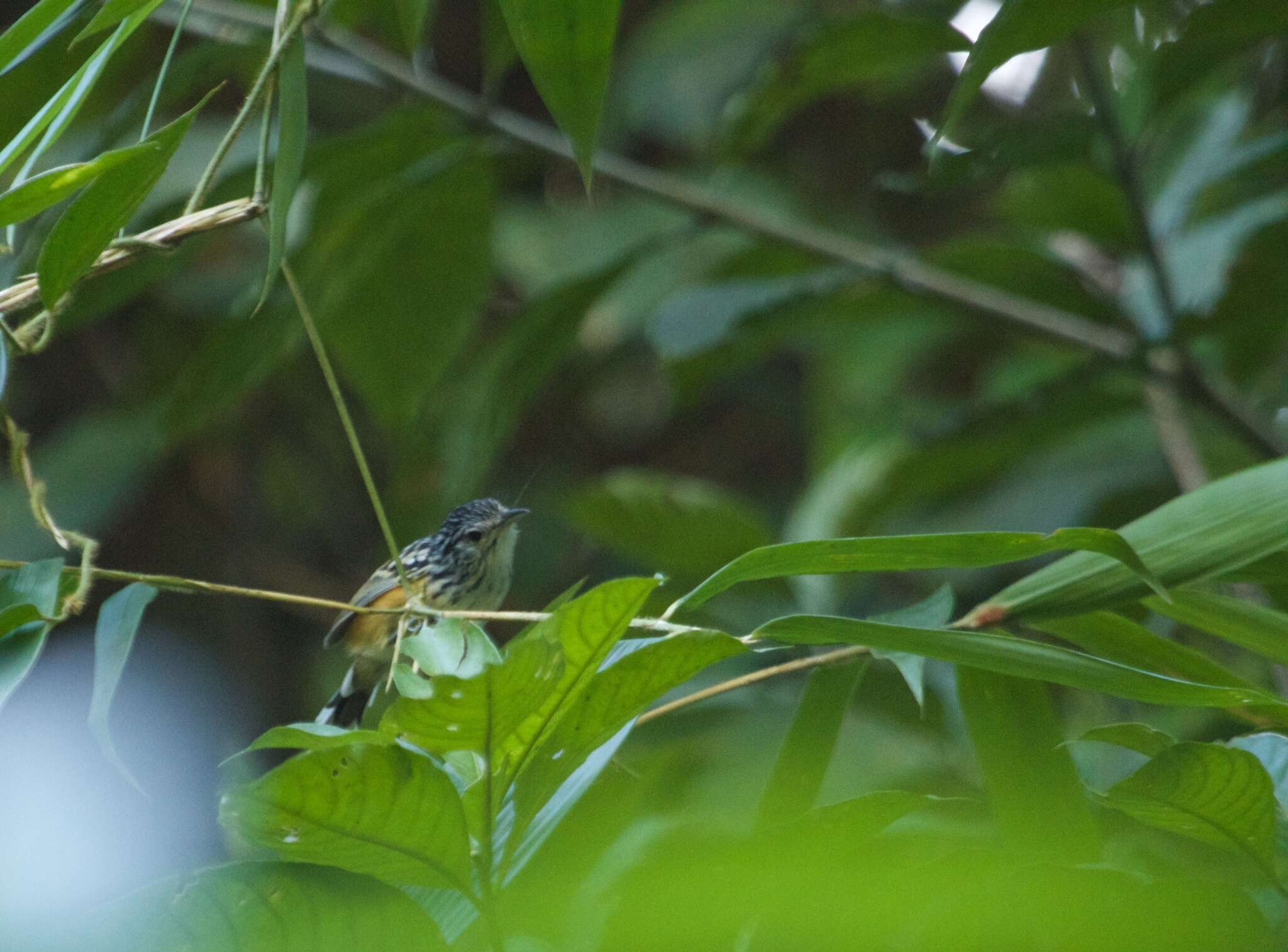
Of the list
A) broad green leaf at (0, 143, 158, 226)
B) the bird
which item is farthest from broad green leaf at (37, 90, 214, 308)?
the bird

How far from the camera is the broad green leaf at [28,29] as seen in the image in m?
1.05

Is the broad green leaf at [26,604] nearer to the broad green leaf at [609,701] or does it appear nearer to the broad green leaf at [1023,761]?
→ the broad green leaf at [609,701]

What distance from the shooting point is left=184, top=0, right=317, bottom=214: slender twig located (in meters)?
1.04

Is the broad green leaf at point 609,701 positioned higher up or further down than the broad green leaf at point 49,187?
further down

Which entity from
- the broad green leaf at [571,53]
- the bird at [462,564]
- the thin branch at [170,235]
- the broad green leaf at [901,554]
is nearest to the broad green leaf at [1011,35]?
the broad green leaf at [571,53]

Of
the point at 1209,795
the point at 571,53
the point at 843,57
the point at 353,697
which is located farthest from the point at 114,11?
the point at 843,57

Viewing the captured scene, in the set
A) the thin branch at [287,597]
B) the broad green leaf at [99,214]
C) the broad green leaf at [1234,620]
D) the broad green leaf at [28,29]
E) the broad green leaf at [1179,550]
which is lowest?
the broad green leaf at [1234,620]

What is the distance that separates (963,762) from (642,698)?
56.1 inches

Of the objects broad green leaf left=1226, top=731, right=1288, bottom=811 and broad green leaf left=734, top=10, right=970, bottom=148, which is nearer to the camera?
broad green leaf left=1226, top=731, right=1288, bottom=811

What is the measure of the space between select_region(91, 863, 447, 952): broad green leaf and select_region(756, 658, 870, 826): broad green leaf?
0.44 meters

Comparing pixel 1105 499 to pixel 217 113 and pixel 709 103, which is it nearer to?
pixel 709 103

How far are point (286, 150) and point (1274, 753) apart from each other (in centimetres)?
99

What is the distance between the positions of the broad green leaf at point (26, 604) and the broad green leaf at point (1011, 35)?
0.93m

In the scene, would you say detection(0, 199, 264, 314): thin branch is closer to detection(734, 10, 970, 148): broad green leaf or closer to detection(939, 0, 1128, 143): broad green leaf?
detection(939, 0, 1128, 143): broad green leaf
